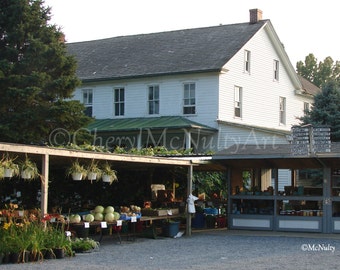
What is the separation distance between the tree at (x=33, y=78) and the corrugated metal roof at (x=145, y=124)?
2.65 m

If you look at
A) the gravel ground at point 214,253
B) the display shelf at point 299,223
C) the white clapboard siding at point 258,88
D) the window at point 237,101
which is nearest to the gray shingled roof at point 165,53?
the white clapboard siding at point 258,88

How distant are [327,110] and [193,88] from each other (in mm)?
6315

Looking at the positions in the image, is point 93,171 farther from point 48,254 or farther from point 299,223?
point 299,223

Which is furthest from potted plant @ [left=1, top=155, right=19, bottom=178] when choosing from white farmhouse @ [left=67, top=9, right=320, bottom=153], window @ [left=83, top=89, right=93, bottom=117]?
window @ [left=83, top=89, right=93, bottom=117]

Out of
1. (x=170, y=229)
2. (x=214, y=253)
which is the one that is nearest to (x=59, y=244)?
(x=214, y=253)

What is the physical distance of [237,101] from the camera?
32594 millimetres

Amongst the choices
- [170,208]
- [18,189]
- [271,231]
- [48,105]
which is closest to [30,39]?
[48,105]

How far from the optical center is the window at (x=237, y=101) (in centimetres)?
3238

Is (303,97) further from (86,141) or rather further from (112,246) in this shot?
(112,246)

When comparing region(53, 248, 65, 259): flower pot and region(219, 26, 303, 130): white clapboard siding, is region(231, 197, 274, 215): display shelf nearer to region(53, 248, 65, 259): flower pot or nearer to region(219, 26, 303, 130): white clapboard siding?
region(53, 248, 65, 259): flower pot

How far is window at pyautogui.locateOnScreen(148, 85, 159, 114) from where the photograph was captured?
32.5m

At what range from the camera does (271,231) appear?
20.7 metres

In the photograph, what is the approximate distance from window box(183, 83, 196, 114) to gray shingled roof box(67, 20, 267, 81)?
3.04 ft

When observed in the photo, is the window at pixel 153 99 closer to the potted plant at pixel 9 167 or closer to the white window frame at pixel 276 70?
the white window frame at pixel 276 70
